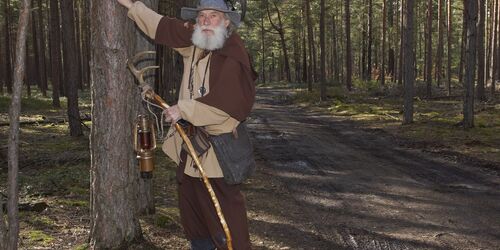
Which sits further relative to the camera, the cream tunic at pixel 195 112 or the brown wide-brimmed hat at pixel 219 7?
the brown wide-brimmed hat at pixel 219 7

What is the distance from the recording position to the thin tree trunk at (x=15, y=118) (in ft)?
12.3

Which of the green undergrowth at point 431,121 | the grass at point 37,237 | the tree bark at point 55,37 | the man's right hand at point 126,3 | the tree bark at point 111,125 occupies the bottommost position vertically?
the grass at point 37,237

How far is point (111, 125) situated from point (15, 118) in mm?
962

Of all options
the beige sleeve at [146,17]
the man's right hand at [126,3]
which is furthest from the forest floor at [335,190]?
the man's right hand at [126,3]

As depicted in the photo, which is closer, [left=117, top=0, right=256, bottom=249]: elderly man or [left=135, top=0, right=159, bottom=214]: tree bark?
[left=117, top=0, right=256, bottom=249]: elderly man

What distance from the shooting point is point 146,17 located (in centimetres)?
398

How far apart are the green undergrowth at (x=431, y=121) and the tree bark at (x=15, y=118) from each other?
35.7ft

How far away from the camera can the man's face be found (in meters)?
3.65

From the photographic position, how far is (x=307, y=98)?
31984mm

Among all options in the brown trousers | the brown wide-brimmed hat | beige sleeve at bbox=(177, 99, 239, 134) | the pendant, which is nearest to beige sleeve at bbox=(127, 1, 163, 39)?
the brown wide-brimmed hat

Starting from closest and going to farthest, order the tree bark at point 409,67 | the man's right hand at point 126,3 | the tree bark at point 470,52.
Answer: the man's right hand at point 126,3 → the tree bark at point 470,52 → the tree bark at point 409,67

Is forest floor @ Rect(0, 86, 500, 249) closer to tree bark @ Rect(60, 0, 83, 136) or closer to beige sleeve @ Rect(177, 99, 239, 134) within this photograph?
tree bark @ Rect(60, 0, 83, 136)

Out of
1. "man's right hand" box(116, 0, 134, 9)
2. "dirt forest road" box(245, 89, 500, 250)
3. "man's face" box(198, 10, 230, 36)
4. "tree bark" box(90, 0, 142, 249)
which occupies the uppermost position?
"man's right hand" box(116, 0, 134, 9)

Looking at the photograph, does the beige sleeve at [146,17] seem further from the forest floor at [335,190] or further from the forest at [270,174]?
the forest floor at [335,190]
